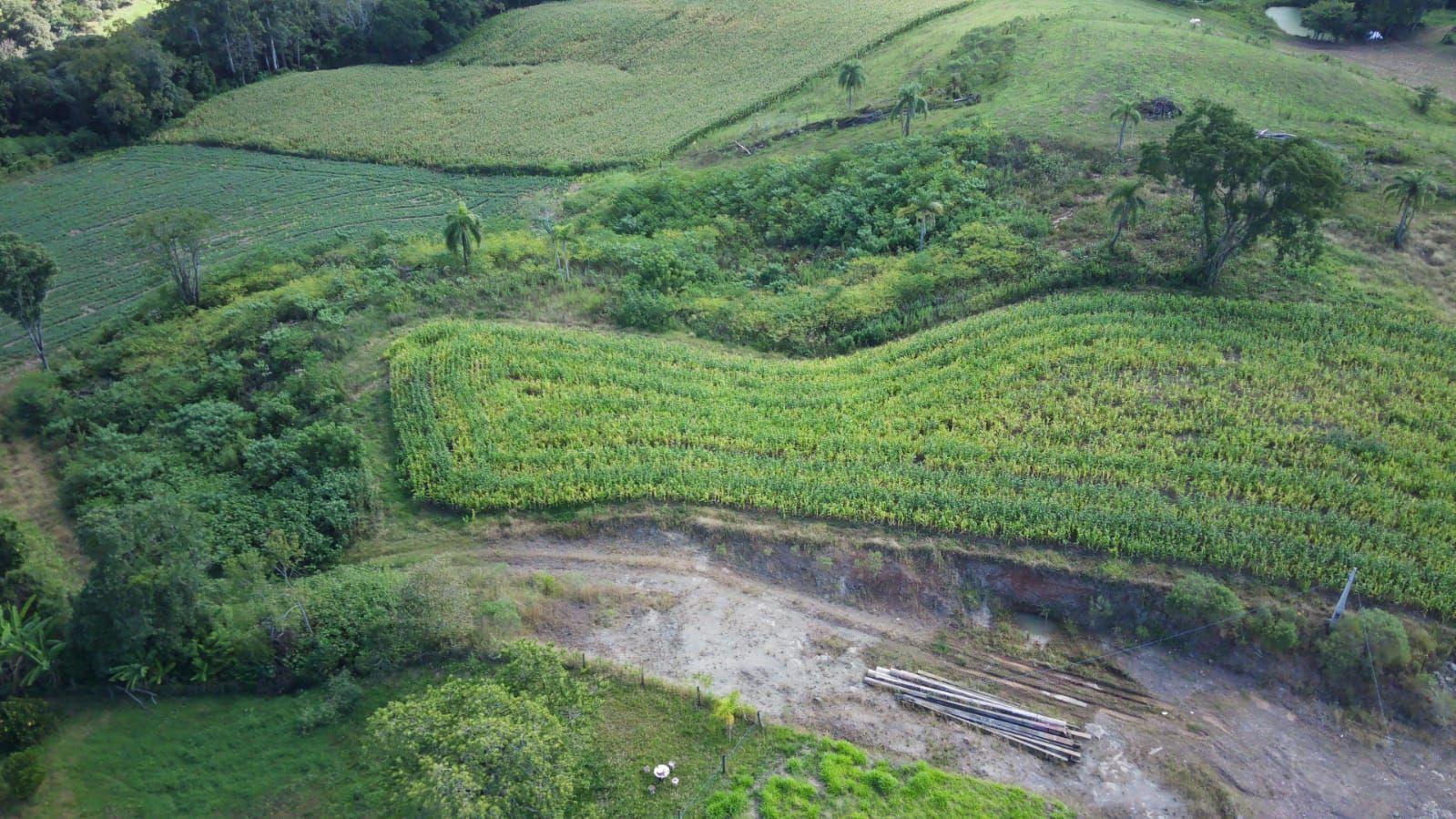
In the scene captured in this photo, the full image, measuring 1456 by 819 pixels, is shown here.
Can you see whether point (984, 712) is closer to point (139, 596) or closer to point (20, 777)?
point (139, 596)

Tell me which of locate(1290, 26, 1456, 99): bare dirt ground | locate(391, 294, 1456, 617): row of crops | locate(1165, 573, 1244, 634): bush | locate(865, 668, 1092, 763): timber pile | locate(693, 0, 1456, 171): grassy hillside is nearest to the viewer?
locate(865, 668, 1092, 763): timber pile

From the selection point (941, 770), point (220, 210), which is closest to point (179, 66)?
point (220, 210)

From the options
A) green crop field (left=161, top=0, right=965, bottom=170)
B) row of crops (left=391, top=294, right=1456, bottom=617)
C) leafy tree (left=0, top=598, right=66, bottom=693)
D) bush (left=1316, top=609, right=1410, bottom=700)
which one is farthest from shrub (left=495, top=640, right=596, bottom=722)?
green crop field (left=161, top=0, right=965, bottom=170)

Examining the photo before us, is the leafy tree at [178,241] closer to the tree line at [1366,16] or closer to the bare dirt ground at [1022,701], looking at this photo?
the bare dirt ground at [1022,701]

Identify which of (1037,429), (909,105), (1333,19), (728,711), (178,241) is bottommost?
(728,711)

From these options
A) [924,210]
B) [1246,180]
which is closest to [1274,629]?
[1246,180]

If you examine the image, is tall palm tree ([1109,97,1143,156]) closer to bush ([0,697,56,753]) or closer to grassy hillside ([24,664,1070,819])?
grassy hillside ([24,664,1070,819])
